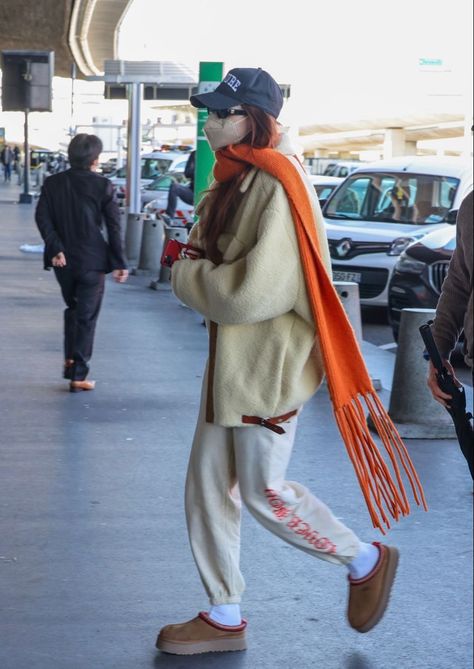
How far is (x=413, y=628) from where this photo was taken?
177 inches

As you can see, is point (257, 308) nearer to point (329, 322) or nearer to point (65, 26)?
point (329, 322)

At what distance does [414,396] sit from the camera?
7848mm

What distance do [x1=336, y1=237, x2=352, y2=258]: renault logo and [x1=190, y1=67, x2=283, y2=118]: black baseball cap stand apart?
9.80 m

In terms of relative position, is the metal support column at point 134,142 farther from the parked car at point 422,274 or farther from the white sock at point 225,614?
the white sock at point 225,614

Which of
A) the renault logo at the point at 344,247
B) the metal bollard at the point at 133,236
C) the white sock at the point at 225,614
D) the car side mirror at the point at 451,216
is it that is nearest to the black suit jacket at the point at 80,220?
the white sock at the point at 225,614

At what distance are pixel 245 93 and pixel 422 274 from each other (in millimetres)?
7113

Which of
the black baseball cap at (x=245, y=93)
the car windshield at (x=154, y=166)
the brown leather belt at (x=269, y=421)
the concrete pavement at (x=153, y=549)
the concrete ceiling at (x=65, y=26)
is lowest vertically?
the concrete pavement at (x=153, y=549)

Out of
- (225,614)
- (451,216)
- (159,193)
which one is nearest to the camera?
(225,614)

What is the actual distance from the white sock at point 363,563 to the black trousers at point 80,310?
4.45 metres

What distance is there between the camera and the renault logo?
13859 millimetres

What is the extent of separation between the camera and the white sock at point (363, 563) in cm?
423

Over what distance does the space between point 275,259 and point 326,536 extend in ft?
3.13

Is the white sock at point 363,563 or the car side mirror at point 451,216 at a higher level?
the car side mirror at point 451,216

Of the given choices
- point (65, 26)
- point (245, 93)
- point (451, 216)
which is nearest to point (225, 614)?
point (245, 93)
